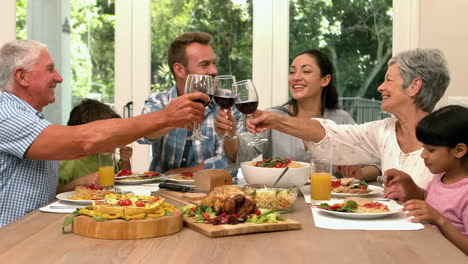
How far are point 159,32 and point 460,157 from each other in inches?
110

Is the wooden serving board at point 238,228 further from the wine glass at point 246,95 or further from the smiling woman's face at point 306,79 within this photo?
the smiling woman's face at point 306,79

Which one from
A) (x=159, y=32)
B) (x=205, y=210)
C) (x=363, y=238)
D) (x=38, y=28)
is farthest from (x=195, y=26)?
(x=363, y=238)

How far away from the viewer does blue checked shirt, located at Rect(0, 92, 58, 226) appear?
7.03ft

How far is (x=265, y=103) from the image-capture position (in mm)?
4332

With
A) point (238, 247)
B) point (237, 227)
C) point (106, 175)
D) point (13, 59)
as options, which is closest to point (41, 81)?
point (13, 59)

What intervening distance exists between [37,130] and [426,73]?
67.8 inches

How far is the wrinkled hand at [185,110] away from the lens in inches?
78.5

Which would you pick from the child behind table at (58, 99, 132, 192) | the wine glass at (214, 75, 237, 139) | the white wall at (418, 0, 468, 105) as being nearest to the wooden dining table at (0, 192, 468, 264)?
the wine glass at (214, 75, 237, 139)

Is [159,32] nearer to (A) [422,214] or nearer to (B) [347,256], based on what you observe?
(A) [422,214]

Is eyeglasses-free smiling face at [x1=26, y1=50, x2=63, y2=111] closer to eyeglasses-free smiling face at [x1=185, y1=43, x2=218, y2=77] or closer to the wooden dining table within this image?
the wooden dining table

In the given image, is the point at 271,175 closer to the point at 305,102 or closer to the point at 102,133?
the point at 102,133

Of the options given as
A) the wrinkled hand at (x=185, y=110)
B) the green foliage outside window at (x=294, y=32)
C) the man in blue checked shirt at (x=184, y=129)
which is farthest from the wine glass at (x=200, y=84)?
the green foliage outside window at (x=294, y=32)

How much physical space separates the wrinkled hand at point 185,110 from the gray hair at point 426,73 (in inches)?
42.5

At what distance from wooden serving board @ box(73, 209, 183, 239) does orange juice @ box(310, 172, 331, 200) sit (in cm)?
69
